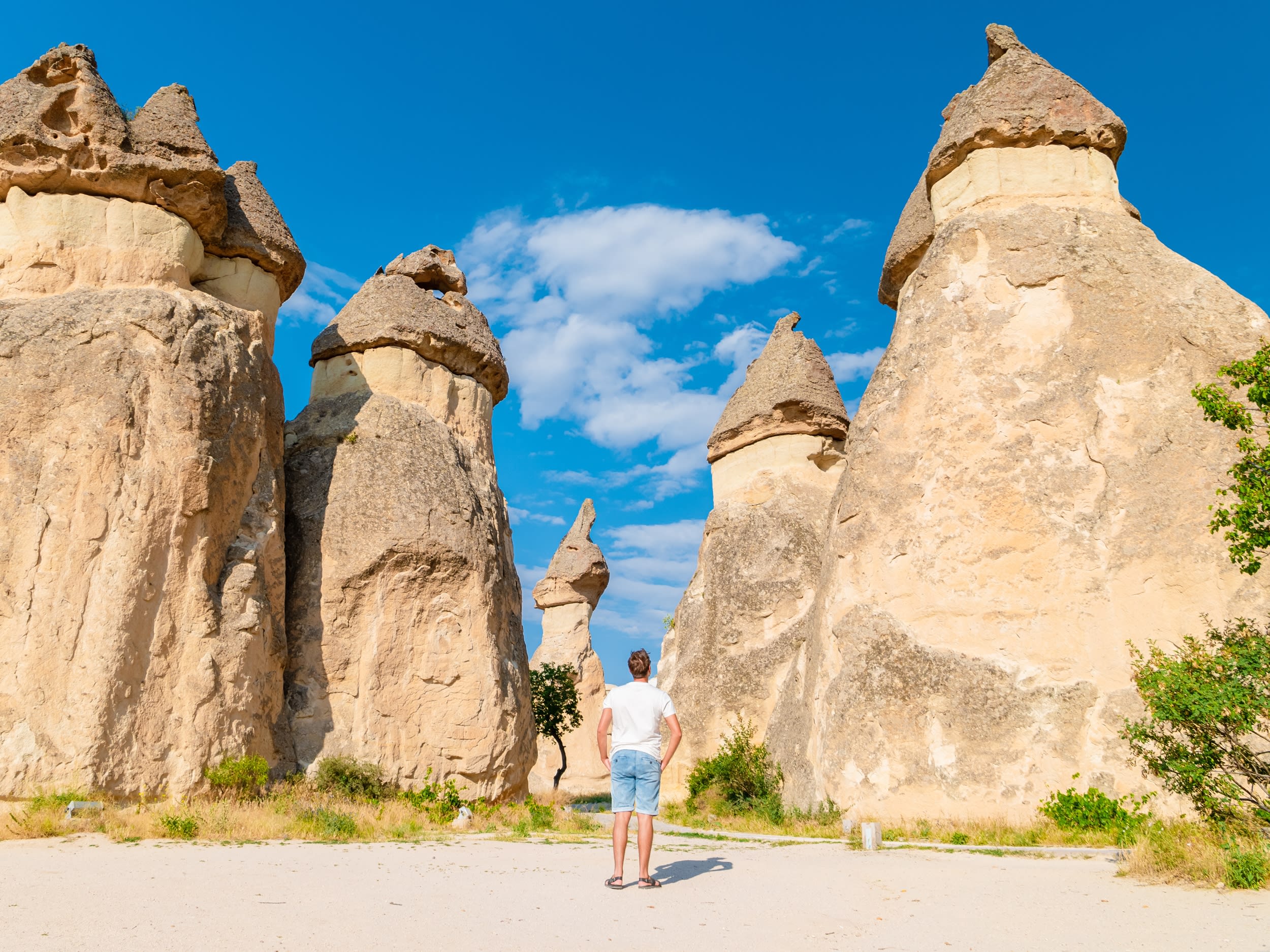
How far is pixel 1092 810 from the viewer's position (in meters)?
8.73

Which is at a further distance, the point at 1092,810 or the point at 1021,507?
the point at 1021,507

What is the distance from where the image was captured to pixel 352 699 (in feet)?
36.9

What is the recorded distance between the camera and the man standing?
217 inches

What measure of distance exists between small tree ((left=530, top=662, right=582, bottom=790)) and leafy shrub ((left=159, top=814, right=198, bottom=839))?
14.3 m

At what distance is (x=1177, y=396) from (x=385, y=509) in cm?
947

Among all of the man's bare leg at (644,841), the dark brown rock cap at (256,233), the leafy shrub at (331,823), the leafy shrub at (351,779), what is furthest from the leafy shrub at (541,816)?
the dark brown rock cap at (256,233)

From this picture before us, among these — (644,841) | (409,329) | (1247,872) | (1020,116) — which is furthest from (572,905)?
(1020,116)

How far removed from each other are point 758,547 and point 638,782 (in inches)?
472

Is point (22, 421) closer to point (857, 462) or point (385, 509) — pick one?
point (385, 509)

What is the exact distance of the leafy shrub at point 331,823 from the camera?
8.31m

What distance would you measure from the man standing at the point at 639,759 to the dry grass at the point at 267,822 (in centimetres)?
381

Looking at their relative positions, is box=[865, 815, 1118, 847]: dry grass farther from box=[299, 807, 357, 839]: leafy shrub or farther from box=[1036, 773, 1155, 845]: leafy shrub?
box=[299, 807, 357, 839]: leafy shrub

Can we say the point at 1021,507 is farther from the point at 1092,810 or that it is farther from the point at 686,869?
the point at 686,869

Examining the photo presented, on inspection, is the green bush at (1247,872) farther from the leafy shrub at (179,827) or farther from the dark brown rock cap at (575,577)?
the dark brown rock cap at (575,577)
